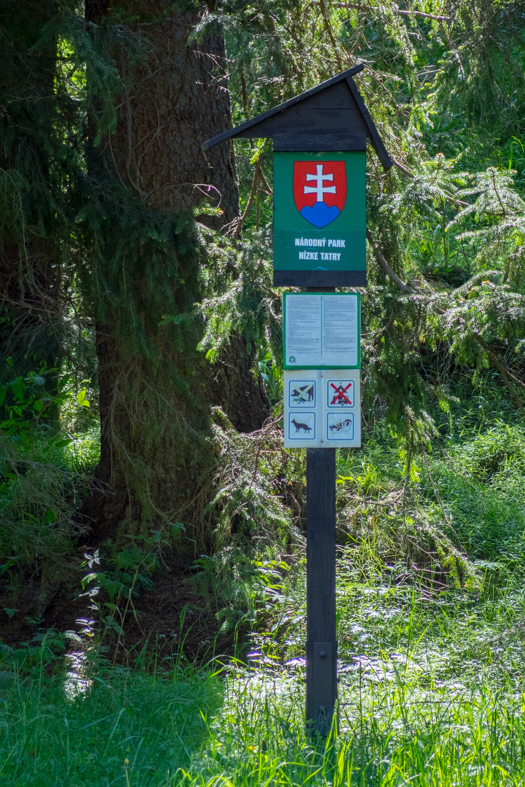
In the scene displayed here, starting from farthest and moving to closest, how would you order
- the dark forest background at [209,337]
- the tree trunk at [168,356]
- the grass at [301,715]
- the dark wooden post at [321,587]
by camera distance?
the tree trunk at [168,356] → the dark forest background at [209,337] → the dark wooden post at [321,587] → the grass at [301,715]

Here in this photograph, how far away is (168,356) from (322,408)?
245 cm

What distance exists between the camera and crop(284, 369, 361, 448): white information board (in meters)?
3.50

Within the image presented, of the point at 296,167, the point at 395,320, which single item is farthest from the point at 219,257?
the point at 296,167

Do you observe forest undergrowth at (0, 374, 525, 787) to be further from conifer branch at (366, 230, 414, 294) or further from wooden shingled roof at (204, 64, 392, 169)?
wooden shingled roof at (204, 64, 392, 169)

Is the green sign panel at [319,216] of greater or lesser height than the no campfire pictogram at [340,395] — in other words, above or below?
above

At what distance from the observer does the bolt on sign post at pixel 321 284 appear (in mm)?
3500

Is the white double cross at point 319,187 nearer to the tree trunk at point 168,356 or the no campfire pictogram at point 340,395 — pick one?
the no campfire pictogram at point 340,395

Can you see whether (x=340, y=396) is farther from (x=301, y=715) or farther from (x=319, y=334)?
(x=301, y=715)

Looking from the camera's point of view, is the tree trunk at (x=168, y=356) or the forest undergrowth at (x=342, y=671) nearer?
the forest undergrowth at (x=342, y=671)

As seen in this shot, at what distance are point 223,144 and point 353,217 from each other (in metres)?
2.92

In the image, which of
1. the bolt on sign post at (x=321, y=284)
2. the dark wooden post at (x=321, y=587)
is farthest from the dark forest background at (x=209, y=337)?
the bolt on sign post at (x=321, y=284)

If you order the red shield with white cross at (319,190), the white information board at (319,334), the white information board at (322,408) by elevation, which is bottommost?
the white information board at (322,408)

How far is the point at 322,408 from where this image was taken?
3516 millimetres

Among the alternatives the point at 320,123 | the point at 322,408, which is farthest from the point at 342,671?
the point at 320,123
